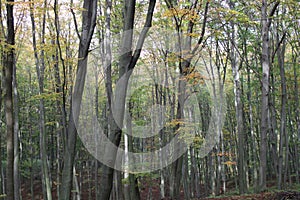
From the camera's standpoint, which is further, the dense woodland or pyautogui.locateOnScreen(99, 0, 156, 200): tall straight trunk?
Answer: the dense woodland

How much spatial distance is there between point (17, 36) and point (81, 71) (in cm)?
1027

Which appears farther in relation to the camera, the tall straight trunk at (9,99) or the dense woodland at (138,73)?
the tall straight trunk at (9,99)

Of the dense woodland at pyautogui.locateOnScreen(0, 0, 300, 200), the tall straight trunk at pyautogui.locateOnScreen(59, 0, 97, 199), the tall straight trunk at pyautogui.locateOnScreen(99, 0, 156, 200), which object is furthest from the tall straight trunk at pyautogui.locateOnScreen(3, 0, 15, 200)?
the tall straight trunk at pyautogui.locateOnScreen(99, 0, 156, 200)

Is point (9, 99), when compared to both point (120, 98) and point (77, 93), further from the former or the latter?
point (120, 98)

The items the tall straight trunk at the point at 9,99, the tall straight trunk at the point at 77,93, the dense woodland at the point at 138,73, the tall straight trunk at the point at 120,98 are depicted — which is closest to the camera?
the tall straight trunk at the point at 120,98

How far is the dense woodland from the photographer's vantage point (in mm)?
5922

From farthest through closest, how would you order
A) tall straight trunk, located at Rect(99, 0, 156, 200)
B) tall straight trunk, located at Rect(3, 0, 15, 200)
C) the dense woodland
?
1. tall straight trunk, located at Rect(3, 0, 15, 200)
2. the dense woodland
3. tall straight trunk, located at Rect(99, 0, 156, 200)

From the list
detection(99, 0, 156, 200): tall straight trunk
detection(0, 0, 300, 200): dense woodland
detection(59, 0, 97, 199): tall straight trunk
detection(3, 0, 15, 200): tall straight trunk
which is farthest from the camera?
detection(3, 0, 15, 200): tall straight trunk

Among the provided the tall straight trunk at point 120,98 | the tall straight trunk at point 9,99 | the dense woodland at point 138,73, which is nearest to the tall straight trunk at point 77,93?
the dense woodland at point 138,73

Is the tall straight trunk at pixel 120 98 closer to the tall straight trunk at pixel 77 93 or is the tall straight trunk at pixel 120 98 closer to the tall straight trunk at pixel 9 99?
the tall straight trunk at pixel 77 93

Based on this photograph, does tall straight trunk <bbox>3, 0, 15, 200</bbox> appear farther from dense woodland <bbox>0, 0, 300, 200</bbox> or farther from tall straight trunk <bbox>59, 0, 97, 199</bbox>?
tall straight trunk <bbox>59, 0, 97, 199</bbox>

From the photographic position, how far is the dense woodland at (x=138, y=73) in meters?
5.92

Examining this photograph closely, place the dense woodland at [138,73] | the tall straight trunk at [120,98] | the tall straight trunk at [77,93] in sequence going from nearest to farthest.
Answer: the tall straight trunk at [120,98] → the tall straight trunk at [77,93] → the dense woodland at [138,73]

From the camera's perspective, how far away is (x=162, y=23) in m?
14.6
